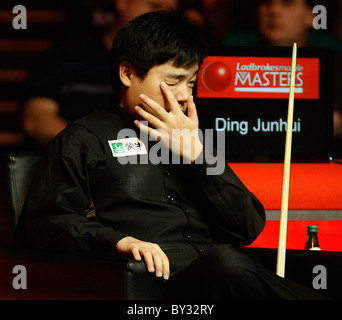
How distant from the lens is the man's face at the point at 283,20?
3.40 m

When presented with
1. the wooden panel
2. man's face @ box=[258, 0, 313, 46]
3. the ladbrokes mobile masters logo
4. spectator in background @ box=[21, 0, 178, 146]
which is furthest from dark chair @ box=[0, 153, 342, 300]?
the wooden panel

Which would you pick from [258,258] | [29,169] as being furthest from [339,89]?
[29,169]

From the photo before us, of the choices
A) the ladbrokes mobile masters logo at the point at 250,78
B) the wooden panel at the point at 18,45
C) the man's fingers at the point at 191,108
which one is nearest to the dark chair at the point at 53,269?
the man's fingers at the point at 191,108

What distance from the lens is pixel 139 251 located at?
1.56m

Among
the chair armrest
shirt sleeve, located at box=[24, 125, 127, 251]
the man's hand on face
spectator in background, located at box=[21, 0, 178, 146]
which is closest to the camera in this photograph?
the chair armrest

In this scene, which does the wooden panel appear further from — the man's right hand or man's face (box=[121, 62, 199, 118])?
the man's right hand

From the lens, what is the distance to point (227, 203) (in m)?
1.86

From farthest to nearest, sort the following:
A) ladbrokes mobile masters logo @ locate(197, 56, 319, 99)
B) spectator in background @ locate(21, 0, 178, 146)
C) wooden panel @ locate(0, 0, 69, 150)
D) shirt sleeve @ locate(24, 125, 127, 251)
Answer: wooden panel @ locate(0, 0, 69, 150) → spectator in background @ locate(21, 0, 178, 146) → ladbrokes mobile masters logo @ locate(197, 56, 319, 99) → shirt sleeve @ locate(24, 125, 127, 251)

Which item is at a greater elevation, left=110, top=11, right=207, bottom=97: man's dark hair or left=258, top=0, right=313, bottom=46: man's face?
left=258, top=0, right=313, bottom=46: man's face

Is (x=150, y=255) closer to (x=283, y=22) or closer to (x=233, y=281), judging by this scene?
(x=233, y=281)

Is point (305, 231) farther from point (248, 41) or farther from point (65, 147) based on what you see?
point (248, 41)

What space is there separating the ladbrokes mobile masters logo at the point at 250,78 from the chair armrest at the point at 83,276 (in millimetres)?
1019

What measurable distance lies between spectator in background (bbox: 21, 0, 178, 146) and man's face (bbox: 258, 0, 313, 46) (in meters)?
0.51

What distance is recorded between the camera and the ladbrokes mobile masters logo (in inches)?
94.9
